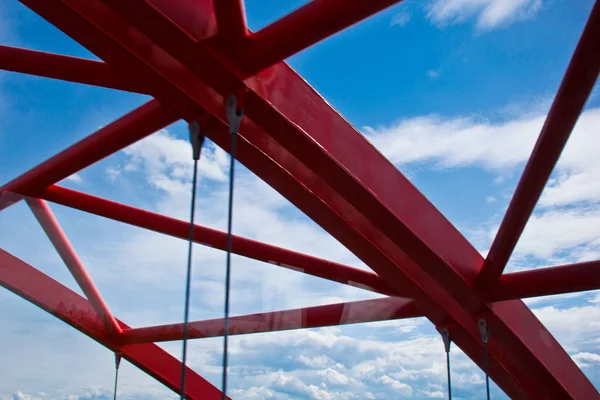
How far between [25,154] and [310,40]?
5.82 m

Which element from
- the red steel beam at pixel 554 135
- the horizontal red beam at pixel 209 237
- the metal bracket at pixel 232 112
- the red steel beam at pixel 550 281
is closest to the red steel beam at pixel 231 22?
the metal bracket at pixel 232 112

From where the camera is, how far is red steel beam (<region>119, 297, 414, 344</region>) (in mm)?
10602

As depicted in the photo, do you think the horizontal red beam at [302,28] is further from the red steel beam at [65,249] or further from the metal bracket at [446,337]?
the metal bracket at [446,337]

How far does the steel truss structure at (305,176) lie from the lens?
5.72 m

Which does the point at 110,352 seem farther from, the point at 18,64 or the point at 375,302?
the point at 18,64

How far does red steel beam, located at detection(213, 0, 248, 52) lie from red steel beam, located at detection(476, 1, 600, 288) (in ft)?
10.1

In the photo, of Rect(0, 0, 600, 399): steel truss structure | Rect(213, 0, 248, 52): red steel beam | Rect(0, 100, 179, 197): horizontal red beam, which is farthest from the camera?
Rect(0, 100, 179, 197): horizontal red beam

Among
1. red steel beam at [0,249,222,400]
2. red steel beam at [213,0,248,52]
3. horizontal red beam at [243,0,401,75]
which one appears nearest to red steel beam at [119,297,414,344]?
red steel beam at [0,249,222,400]

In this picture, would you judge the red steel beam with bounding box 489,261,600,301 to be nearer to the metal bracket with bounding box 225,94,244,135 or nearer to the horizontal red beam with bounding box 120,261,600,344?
the horizontal red beam with bounding box 120,261,600,344

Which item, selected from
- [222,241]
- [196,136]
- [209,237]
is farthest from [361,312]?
[196,136]

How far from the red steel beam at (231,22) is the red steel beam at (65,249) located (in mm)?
5705

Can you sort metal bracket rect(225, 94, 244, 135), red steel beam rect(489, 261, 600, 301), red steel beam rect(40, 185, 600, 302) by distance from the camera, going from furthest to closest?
1. red steel beam rect(40, 185, 600, 302)
2. red steel beam rect(489, 261, 600, 301)
3. metal bracket rect(225, 94, 244, 135)

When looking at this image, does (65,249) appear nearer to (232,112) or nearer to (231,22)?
(232,112)

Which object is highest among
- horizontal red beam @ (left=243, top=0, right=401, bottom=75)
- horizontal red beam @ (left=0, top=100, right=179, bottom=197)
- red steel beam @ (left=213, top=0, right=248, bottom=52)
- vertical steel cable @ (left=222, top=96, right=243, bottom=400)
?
horizontal red beam @ (left=0, top=100, right=179, bottom=197)
